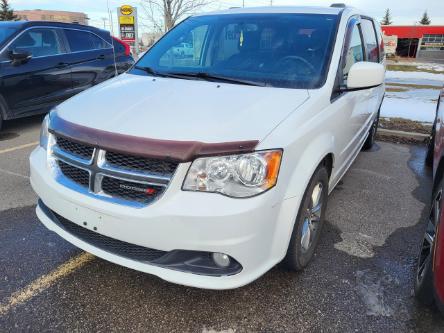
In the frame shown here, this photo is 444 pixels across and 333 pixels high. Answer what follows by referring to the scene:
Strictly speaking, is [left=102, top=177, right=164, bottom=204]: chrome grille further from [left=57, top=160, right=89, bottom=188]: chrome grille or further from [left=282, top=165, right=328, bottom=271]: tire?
[left=282, top=165, right=328, bottom=271]: tire

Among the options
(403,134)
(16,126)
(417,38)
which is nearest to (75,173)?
(16,126)

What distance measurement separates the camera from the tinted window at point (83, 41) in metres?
6.89

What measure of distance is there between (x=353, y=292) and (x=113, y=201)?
5.40 ft

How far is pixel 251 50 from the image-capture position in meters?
3.15

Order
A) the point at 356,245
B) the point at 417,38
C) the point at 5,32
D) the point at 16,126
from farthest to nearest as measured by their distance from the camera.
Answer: the point at 417,38, the point at 16,126, the point at 5,32, the point at 356,245

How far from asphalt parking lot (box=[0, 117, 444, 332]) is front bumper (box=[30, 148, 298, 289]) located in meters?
0.36

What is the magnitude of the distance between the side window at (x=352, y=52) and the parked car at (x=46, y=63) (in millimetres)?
4887

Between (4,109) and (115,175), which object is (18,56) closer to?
(4,109)

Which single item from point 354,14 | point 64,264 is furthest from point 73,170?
point 354,14

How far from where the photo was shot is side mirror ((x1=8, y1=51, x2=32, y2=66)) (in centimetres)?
580

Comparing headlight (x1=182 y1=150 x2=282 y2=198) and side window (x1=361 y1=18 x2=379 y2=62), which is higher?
side window (x1=361 y1=18 x2=379 y2=62)

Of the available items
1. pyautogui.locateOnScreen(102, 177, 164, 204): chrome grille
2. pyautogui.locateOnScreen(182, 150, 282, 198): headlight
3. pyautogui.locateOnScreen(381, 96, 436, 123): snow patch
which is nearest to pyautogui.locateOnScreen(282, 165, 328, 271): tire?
pyautogui.locateOnScreen(182, 150, 282, 198): headlight

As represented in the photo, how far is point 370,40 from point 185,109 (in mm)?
2973

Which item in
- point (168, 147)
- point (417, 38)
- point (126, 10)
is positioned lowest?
point (417, 38)
